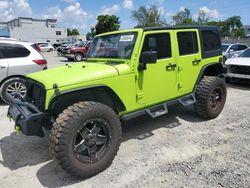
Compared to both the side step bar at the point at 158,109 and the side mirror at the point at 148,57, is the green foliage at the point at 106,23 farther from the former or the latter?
the side mirror at the point at 148,57

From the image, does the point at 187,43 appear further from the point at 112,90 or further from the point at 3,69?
the point at 3,69

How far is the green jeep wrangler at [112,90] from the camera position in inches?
137

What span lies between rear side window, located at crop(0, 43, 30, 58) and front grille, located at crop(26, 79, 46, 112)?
3472 millimetres

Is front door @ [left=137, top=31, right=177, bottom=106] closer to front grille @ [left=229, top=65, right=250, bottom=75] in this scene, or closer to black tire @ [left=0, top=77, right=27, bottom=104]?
black tire @ [left=0, top=77, right=27, bottom=104]

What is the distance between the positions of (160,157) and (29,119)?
6.73 ft

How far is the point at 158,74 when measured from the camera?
457 cm

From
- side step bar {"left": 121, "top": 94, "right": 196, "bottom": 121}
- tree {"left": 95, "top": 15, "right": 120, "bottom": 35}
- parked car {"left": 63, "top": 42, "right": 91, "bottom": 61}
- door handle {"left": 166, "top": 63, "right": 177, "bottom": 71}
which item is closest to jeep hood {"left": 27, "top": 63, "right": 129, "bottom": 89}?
side step bar {"left": 121, "top": 94, "right": 196, "bottom": 121}

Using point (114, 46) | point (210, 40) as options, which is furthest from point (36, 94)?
point (210, 40)

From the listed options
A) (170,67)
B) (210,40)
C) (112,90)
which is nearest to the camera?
(112,90)

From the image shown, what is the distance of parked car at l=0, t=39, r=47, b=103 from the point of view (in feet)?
23.2

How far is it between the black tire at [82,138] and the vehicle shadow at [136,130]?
0.27 meters

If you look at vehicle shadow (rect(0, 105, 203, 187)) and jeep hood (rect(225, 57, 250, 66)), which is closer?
vehicle shadow (rect(0, 105, 203, 187))

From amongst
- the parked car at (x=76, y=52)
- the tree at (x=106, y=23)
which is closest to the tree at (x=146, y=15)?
the tree at (x=106, y=23)

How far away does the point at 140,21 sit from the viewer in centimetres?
7081
